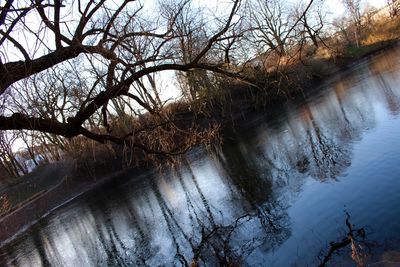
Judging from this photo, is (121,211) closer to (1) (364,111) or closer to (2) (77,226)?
(2) (77,226)

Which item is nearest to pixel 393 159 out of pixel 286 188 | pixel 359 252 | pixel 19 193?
pixel 286 188

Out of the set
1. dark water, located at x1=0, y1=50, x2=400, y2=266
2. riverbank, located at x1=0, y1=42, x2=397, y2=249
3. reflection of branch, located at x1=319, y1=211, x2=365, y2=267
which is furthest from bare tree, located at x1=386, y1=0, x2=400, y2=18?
reflection of branch, located at x1=319, y1=211, x2=365, y2=267

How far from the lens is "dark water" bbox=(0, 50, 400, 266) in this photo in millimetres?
9680

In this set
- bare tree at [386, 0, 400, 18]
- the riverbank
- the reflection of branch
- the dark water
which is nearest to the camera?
the reflection of branch

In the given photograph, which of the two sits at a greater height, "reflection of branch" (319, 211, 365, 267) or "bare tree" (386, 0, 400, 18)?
"bare tree" (386, 0, 400, 18)

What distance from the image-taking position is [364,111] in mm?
20109

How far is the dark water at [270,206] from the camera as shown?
9680 millimetres

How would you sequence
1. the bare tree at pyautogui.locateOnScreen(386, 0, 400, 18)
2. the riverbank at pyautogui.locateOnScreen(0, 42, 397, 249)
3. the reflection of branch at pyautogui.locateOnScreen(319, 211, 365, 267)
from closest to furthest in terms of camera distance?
1. the reflection of branch at pyautogui.locateOnScreen(319, 211, 365, 267)
2. the bare tree at pyautogui.locateOnScreen(386, 0, 400, 18)
3. the riverbank at pyautogui.locateOnScreen(0, 42, 397, 249)

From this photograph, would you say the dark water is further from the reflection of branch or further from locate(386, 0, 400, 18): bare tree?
locate(386, 0, 400, 18): bare tree

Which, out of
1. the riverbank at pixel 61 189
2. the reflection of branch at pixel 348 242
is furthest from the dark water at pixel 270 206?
the riverbank at pixel 61 189

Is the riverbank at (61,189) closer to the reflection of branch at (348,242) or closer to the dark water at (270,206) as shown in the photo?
the dark water at (270,206)

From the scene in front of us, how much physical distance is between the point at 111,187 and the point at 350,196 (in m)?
23.4

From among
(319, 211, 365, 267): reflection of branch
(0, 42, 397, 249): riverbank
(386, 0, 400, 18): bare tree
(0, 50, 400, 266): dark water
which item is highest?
(386, 0, 400, 18): bare tree

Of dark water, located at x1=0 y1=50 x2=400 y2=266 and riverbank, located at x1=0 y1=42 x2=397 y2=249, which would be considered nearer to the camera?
dark water, located at x1=0 y1=50 x2=400 y2=266
